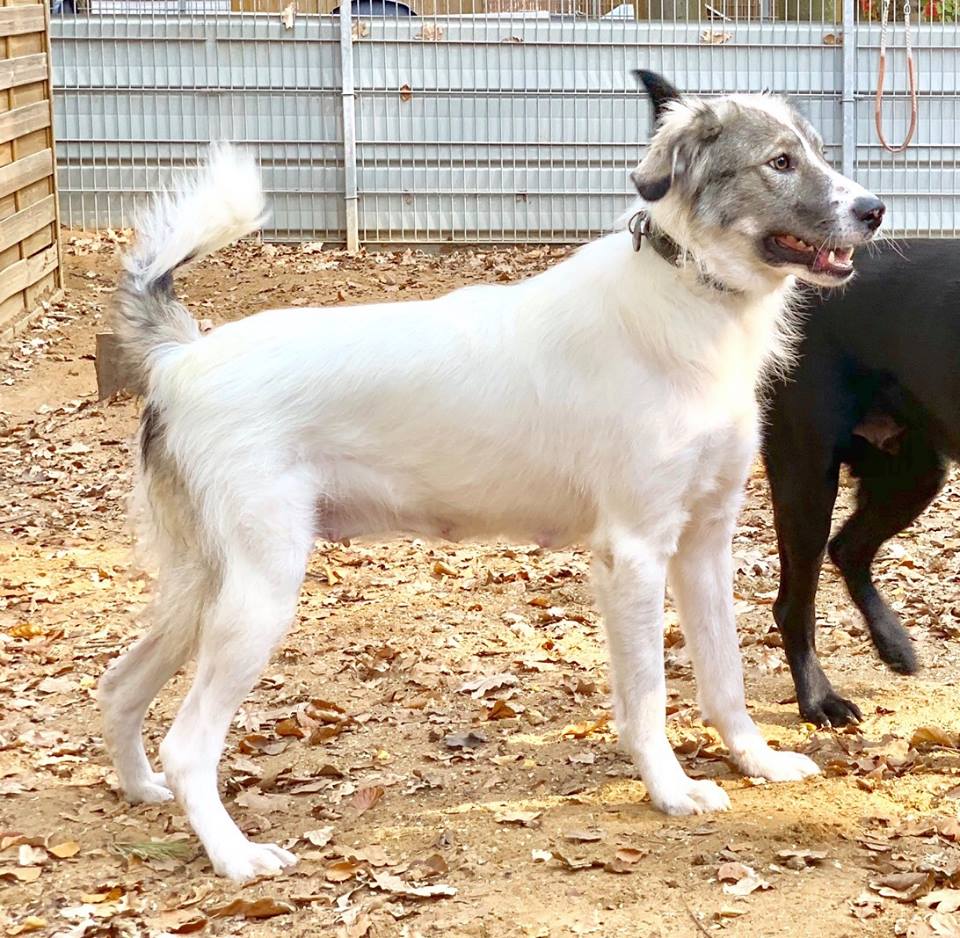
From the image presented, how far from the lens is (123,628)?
565 cm

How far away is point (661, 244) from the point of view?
380 cm

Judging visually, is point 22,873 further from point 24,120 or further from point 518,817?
point 24,120

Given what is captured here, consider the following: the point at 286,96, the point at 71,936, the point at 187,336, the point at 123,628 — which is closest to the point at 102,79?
the point at 286,96

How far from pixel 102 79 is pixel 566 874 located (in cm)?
1076

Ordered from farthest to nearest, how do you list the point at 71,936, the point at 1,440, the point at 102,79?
the point at 102,79 → the point at 1,440 → the point at 71,936

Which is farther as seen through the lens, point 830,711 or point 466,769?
point 830,711

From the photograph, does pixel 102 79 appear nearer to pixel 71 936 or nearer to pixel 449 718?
pixel 449 718

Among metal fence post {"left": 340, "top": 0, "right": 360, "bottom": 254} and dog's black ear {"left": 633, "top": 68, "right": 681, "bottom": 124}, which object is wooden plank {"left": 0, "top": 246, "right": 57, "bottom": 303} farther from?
dog's black ear {"left": 633, "top": 68, "right": 681, "bottom": 124}

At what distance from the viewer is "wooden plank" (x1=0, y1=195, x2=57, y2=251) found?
9.91 m

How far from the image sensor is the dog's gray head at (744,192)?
146 inches

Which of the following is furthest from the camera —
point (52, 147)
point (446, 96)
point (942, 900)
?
point (446, 96)

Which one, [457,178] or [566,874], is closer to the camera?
[566,874]

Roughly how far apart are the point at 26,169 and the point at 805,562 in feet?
25.6

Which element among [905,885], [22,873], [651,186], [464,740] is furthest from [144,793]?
[651,186]
